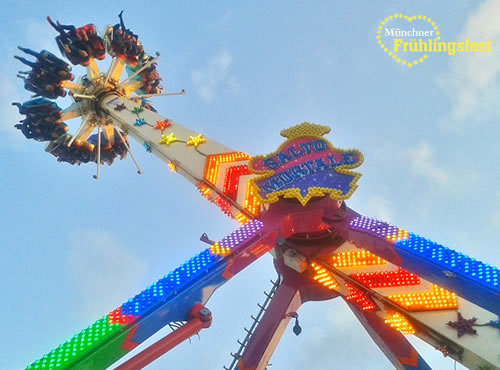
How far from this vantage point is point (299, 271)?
9.85 metres

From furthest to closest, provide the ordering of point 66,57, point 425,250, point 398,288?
1. point 66,57
2. point 398,288
3. point 425,250

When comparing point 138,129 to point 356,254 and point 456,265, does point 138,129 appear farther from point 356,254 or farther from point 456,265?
point 456,265

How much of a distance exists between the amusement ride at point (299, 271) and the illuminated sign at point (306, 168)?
0.9 inches

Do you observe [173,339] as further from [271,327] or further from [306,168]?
[306,168]

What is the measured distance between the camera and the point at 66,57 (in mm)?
15859

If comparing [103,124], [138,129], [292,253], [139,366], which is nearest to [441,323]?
[292,253]

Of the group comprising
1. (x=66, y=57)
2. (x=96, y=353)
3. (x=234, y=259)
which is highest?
(x=66, y=57)

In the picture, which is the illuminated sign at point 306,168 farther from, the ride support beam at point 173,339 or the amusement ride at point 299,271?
the ride support beam at point 173,339

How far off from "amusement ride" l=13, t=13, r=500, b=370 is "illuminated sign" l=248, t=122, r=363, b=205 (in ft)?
0.07

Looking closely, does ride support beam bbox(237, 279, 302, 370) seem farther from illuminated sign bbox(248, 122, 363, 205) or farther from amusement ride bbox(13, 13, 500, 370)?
illuminated sign bbox(248, 122, 363, 205)

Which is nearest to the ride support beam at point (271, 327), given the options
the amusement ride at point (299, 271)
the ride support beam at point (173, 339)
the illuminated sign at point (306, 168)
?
the amusement ride at point (299, 271)

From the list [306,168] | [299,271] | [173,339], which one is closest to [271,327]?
[299,271]

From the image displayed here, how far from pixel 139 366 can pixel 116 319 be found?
0.77 metres

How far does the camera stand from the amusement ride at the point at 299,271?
6199 millimetres
